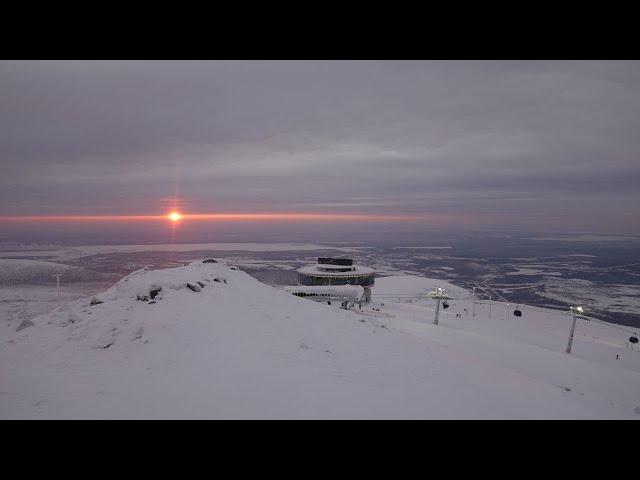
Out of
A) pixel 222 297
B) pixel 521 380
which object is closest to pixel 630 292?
pixel 521 380

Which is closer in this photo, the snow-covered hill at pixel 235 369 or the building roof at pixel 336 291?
the snow-covered hill at pixel 235 369

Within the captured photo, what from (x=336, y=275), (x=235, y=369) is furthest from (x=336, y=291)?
(x=235, y=369)

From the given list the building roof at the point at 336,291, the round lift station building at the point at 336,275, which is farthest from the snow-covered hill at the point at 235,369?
the round lift station building at the point at 336,275

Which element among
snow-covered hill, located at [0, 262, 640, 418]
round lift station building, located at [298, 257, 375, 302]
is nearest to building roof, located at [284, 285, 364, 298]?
round lift station building, located at [298, 257, 375, 302]

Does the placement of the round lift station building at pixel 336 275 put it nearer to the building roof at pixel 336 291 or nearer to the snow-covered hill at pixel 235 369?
the building roof at pixel 336 291

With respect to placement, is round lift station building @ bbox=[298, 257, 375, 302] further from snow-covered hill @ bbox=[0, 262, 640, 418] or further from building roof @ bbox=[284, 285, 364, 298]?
snow-covered hill @ bbox=[0, 262, 640, 418]

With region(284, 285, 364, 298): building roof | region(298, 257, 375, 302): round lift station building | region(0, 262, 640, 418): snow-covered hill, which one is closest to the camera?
region(0, 262, 640, 418): snow-covered hill

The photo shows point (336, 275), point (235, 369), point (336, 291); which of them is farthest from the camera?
point (336, 275)

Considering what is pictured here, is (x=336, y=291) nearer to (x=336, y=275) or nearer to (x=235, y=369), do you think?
(x=336, y=275)
